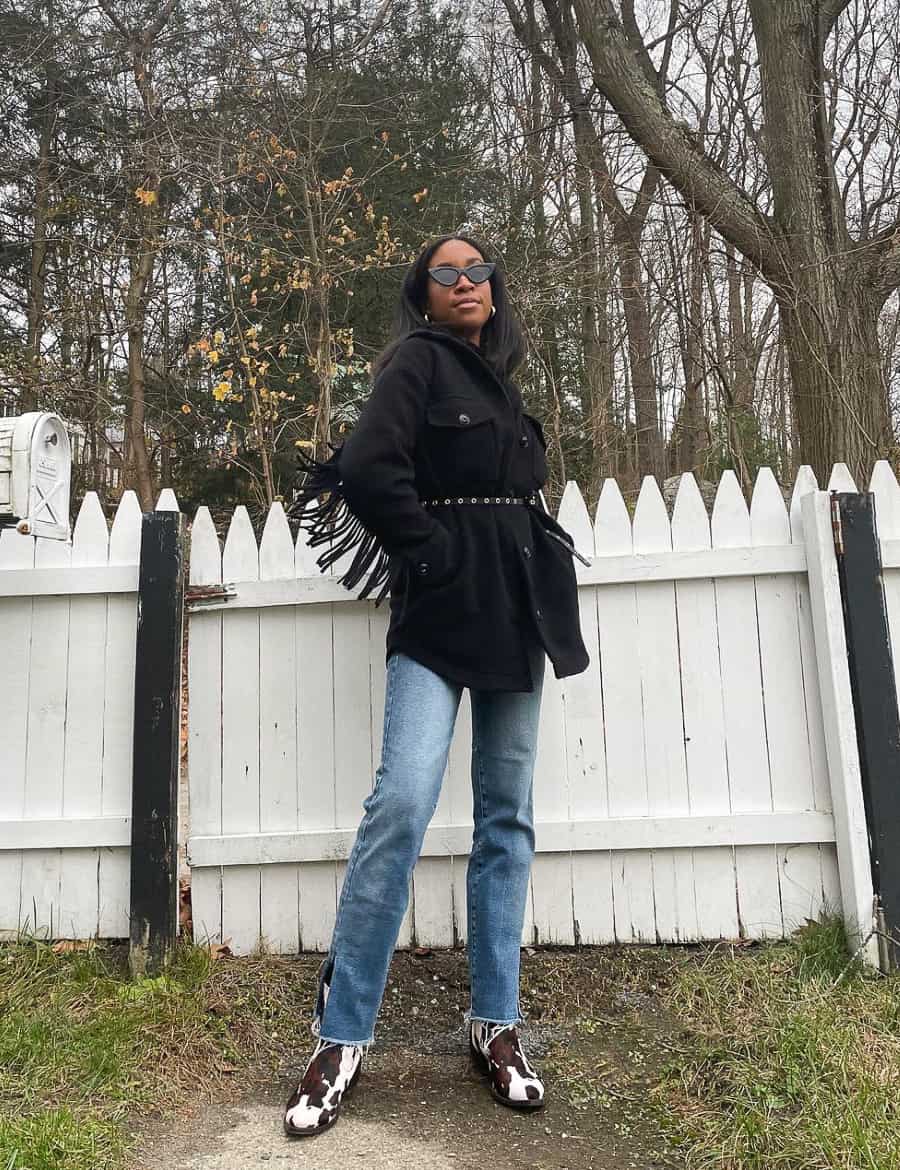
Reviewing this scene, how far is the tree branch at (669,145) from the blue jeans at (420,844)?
167 inches

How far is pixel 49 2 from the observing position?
697 cm

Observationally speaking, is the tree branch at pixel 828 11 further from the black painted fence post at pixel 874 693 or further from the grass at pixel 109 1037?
the grass at pixel 109 1037

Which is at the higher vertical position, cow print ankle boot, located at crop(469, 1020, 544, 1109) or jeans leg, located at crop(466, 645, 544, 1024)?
jeans leg, located at crop(466, 645, 544, 1024)

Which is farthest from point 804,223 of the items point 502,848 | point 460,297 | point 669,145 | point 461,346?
point 502,848

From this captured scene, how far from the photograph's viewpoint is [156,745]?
270cm

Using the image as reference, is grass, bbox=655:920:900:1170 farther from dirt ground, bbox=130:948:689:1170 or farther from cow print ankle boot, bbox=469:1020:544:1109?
cow print ankle boot, bbox=469:1020:544:1109

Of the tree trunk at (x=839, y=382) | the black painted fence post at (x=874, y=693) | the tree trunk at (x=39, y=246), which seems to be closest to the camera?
the black painted fence post at (x=874, y=693)

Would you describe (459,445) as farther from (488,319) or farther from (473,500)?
(488,319)

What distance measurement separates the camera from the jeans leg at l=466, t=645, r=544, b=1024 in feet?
7.08

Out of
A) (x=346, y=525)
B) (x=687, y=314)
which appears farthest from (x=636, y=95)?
(x=346, y=525)

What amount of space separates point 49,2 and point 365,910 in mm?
8024

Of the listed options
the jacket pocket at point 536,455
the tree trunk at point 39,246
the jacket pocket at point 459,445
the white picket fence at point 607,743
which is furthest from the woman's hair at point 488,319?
the tree trunk at point 39,246

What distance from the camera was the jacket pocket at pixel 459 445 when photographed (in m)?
2.17

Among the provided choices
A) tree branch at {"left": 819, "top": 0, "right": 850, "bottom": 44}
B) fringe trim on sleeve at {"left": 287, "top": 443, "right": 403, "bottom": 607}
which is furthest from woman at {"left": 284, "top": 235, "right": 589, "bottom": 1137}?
tree branch at {"left": 819, "top": 0, "right": 850, "bottom": 44}
